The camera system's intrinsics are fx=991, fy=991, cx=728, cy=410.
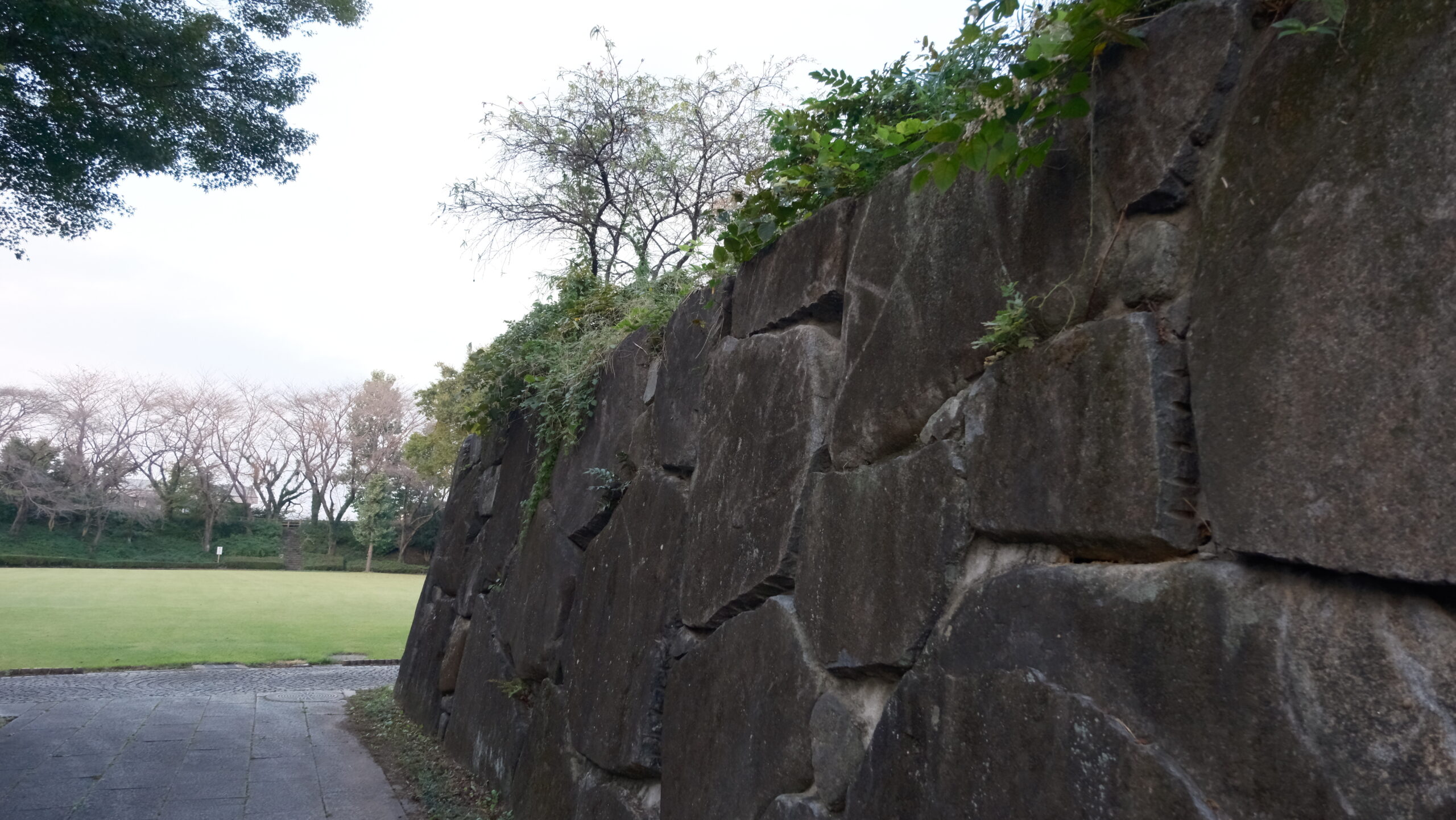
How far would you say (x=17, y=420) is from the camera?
4384 centimetres

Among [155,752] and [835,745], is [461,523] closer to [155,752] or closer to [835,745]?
[155,752]

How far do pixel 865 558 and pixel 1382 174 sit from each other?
1339 mm

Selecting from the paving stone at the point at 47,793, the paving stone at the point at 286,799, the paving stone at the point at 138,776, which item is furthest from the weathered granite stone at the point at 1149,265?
the paving stone at the point at 138,776

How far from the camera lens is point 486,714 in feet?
18.7

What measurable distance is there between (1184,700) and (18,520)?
51.0 m

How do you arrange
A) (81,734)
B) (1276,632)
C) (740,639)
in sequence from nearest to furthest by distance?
(1276,632) < (740,639) < (81,734)

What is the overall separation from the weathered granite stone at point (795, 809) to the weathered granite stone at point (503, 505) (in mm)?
3464

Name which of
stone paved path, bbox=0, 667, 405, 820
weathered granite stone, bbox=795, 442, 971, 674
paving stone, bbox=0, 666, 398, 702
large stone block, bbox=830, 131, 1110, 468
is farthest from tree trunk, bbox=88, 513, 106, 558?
large stone block, bbox=830, 131, 1110, 468

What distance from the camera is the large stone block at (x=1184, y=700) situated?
1187mm

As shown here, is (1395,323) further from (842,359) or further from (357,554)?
(357,554)

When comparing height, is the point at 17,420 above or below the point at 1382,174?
above

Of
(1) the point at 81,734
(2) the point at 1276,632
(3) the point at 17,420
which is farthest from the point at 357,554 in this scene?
(2) the point at 1276,632

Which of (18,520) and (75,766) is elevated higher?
(18,520)

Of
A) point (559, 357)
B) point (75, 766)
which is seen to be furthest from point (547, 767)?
point (75, 766)
